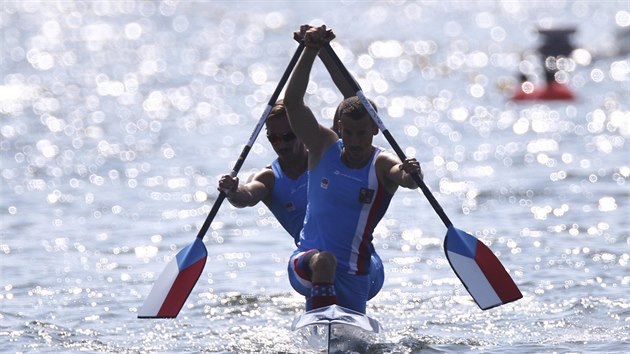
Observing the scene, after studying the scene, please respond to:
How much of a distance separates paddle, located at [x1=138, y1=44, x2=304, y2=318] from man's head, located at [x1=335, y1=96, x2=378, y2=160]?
562 millimetres

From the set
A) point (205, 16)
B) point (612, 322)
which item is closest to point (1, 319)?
point (612, 322)

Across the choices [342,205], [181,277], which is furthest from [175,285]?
[342,205]

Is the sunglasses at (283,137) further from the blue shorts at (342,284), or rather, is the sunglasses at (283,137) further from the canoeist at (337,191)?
the blue shorts at (342,284)

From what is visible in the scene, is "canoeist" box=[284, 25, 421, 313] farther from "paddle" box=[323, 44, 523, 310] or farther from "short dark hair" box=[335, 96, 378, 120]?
"paddle" box=[323, 44, 523, 310]

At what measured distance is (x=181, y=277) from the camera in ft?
31.9

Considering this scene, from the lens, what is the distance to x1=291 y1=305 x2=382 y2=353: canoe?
879 cm

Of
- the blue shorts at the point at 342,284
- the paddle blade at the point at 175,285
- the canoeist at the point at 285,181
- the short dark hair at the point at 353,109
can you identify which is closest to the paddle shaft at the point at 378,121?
the short dark hair at the point at 353,109

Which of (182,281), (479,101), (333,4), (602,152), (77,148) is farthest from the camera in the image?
(333,4)

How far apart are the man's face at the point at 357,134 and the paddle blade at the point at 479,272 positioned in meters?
1.03

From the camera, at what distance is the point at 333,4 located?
50938 mm

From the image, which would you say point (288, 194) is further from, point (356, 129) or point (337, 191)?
point (356, 129)

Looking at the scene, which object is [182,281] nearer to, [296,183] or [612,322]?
[296,183]

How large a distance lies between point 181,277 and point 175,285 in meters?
0.08

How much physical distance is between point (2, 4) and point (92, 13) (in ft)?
16.0
